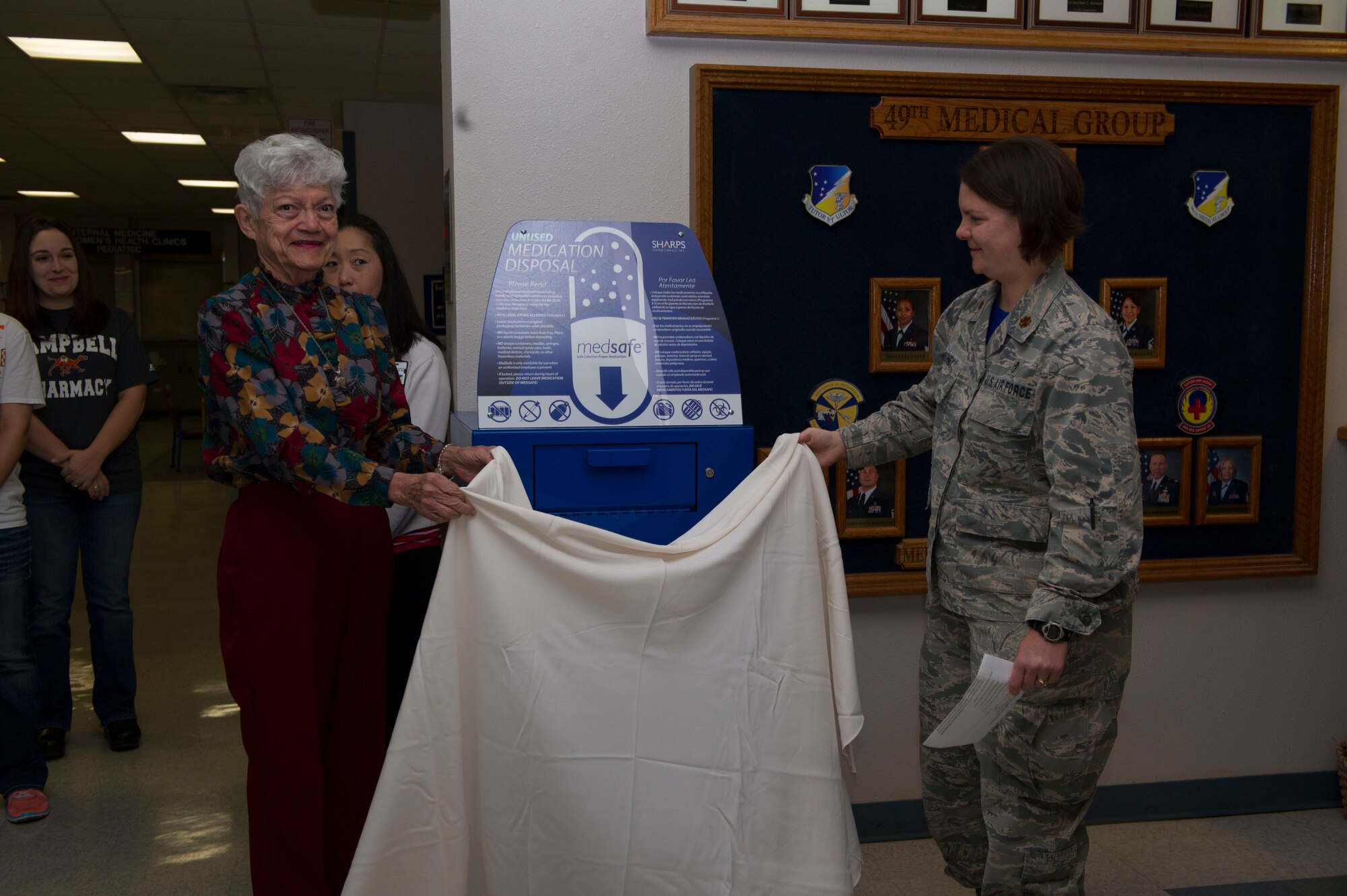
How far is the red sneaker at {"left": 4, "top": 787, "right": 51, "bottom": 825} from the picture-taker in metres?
2.86

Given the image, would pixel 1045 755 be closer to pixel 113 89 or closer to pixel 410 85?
pixel 410 85

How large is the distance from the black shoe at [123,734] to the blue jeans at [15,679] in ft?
1.51

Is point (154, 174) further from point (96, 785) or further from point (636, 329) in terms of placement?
point (636, 329)

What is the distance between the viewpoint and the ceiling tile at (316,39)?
18.7ft

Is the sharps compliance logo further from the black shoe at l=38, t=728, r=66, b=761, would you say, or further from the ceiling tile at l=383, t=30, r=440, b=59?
the ceiling tile at l=383, t=30, r=440, b=59

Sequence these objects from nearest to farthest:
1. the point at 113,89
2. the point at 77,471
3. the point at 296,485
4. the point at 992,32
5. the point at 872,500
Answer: the point at 296,485, the point at 992,32, the point at 872,500, the point at 77,471, the point at 113,89

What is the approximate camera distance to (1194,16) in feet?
8.82

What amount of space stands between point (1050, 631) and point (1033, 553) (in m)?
0.19

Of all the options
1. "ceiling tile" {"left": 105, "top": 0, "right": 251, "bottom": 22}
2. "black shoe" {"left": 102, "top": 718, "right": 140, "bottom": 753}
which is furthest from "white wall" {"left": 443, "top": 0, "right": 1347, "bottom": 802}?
"ceiling tile" {"left": 105, "top": 0, "right": 251, "bottom": 22}

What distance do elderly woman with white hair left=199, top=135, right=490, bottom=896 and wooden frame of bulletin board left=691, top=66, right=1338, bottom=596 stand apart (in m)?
0.96

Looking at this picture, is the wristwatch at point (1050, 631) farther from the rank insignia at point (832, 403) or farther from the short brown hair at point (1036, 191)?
the rank insignia at point (832, 403)

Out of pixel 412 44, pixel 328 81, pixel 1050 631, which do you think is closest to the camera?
pixel 1050 631

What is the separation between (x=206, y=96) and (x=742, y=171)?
21.0ft

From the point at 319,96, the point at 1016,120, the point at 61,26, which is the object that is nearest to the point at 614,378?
the point at 1016,120
